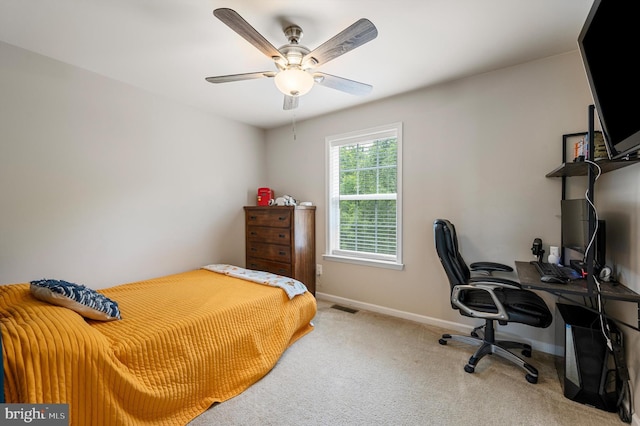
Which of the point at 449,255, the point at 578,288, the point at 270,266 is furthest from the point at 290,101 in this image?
the point at 578,288

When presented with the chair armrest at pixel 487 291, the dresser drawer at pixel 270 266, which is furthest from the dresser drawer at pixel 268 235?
the chair armrest at pixel 487 291

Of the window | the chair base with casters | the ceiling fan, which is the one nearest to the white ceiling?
the ceiling fan

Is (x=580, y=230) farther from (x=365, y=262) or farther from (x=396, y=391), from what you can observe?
(x=365, y=262)

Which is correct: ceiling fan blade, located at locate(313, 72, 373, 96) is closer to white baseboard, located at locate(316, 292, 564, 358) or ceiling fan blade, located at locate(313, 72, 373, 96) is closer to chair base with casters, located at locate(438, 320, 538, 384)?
chair base with casters, located at locate(438, 320, 538, 384)

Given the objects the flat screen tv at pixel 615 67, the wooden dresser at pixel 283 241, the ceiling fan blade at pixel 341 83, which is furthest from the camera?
the wooden dresser at pixel 283 241

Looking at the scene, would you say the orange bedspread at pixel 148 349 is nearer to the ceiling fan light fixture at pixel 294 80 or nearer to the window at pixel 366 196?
the window at pixel 366 196

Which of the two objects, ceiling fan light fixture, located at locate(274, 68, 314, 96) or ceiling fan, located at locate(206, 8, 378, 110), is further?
ceiling fan light fixture, located at locate(274, 68, 314, 96)

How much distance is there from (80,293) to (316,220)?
2422mm

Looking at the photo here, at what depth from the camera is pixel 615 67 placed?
108cm

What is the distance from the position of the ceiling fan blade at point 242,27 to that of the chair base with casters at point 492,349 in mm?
2503

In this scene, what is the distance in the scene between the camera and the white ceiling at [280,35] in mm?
1565

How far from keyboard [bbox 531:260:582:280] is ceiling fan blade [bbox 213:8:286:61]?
7.49ft

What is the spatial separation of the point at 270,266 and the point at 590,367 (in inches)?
114

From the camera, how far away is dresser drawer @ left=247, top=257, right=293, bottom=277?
3.15 m
